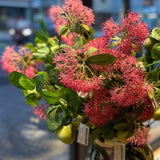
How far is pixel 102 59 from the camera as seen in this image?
433 mm

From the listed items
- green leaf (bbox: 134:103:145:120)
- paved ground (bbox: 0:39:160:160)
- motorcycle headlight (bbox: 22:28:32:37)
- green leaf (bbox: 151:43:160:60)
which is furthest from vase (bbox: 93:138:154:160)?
motorcycle headlight (bbox: 22:28:32:37)

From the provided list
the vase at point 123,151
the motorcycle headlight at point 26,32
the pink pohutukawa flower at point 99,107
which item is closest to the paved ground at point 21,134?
the motorcycle headlight at point 26,32

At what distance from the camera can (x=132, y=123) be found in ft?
1.85

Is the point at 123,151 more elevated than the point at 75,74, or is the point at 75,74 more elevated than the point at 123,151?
the point at 75,74

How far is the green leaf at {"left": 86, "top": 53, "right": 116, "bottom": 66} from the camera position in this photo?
0.43 meters

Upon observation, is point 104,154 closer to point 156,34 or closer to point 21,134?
point 156,34

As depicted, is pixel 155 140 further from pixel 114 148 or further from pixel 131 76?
pixel 131 76

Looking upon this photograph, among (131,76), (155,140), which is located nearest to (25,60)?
(131,76)

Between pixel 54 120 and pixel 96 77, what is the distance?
15cm

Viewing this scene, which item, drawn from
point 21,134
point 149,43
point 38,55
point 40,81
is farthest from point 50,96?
point 21,134

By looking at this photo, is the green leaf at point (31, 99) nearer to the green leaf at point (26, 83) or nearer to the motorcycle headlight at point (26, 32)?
the green leaf at point (26, 83)

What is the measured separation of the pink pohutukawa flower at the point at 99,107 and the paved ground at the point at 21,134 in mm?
784

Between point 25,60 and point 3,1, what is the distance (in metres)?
0.68

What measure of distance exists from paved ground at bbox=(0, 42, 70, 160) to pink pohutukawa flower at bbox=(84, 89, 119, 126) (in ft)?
2.57
